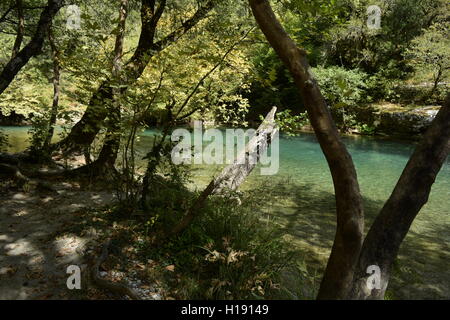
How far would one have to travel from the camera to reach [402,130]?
20.3 m

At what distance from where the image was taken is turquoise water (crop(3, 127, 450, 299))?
4.94m

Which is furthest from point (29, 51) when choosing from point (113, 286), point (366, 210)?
point (366, 210)

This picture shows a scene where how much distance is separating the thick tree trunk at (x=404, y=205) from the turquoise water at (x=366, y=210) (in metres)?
2.59

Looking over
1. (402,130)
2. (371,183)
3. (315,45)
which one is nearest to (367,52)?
(315,45)

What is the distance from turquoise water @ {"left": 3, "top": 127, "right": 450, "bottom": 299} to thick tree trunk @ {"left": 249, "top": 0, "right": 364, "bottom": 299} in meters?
2.70

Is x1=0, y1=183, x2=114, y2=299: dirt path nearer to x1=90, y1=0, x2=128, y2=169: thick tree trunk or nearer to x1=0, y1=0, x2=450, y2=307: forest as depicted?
x1=0, y1=0, x2=450, y2=307: forest

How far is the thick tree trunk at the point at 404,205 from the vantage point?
7.38ft

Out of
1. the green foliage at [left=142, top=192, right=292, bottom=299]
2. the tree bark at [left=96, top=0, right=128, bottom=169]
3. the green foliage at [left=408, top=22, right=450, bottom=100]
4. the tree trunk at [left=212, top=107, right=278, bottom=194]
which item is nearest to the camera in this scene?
the green foliage at [left=142, top=192, right=292, bottom=299]

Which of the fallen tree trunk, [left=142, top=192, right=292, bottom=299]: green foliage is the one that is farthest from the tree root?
the fallen tree trunk

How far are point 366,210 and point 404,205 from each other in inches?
243

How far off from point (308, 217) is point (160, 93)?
454 cm

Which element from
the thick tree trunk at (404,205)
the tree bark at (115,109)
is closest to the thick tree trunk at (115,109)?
the tree bark at (115,109)

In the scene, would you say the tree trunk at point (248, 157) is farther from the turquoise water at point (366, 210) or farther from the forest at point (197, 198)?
the turquoise water at point (366, 210)
